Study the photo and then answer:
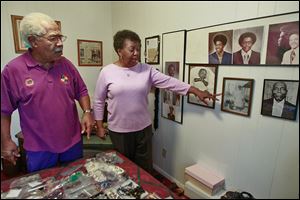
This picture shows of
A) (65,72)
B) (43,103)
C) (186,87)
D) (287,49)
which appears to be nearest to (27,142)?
(43,103)

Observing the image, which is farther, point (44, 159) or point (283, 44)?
point (44, 159)

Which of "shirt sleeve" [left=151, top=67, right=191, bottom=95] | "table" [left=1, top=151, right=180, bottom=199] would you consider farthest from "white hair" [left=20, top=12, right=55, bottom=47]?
"shirt sleeve" [left=151, top=67, right=191, bottom=95]

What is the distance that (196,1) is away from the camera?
547 millimetres

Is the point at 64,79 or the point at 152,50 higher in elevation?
the point at 152,50

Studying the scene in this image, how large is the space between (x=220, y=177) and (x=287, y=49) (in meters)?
0.42

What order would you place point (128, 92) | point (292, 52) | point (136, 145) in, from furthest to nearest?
point (136, 145), point (128, 92), point (292, 52)

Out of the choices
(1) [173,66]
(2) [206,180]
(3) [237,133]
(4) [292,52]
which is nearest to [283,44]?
(4) [292,52]

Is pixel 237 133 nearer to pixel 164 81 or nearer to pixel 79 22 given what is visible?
pixel 164 81

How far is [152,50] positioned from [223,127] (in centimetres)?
63

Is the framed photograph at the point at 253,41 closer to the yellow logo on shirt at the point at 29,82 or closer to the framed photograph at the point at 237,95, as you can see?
the framed photograph at the point at 237,95

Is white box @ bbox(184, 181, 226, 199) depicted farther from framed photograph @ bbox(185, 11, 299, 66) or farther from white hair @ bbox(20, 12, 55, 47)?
white hair @ bbox(20, 12, 55, 47)

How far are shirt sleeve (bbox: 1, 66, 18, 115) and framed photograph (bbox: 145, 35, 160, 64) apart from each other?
72cm

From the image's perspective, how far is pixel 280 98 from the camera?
579 mm

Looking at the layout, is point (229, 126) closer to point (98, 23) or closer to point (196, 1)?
point (196, 1)
